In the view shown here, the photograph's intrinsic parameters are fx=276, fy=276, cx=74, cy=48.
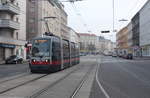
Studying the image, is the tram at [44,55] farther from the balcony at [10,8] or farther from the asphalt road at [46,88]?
the balcony at [10,8]

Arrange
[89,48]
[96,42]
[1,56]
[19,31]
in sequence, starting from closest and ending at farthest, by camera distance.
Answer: [1,56] → [19,31] → [89,48] → [96,42]

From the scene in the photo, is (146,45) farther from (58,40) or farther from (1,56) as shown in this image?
(58,40)

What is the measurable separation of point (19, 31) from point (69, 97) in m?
47.0

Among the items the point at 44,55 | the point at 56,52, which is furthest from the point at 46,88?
the point at 56,52

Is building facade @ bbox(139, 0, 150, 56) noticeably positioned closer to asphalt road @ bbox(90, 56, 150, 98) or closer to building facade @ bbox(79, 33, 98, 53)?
asphalt road @ bbox(90, 56, 150, 98)

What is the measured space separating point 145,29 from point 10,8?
5108 centimetres

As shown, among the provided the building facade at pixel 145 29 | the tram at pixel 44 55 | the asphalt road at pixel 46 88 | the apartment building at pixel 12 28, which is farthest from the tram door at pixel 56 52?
the building facade at pixel 145 29

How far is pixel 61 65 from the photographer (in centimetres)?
2581

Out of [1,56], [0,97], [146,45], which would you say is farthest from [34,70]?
[146,45]

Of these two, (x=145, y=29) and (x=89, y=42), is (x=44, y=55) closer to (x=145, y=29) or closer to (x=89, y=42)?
(x=145, y=29)

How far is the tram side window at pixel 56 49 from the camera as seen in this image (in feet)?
75.2

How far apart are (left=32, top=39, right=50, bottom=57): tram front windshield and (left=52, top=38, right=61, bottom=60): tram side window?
1.83 feet

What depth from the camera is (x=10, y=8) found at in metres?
49.2

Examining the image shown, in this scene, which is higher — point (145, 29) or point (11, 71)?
point (145, 29)
